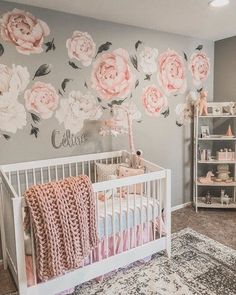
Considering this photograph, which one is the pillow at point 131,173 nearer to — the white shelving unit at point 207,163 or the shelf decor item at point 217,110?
the white shelving unit at point 207,163

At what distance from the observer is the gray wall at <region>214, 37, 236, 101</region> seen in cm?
348

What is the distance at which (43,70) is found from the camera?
2.50 meters

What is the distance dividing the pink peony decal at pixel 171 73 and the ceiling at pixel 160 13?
29cm

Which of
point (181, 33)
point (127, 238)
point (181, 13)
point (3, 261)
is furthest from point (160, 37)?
point (3, 261)

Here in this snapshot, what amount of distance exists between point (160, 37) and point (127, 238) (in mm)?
2294

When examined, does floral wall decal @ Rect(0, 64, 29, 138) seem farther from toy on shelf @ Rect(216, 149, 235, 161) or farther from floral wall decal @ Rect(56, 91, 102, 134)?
toy on shelf @ Rect(216, 149, 235, 161)

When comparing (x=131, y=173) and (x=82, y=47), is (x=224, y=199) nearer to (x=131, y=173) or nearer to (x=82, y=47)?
(x=131, y=173)

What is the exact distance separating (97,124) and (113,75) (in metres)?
0.56

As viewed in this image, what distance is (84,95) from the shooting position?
2766 mm

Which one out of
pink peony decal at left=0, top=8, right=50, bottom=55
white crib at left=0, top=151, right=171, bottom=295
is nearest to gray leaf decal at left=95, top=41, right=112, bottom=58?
pink peony decal at left=0, top=8, right=50, bottom=55

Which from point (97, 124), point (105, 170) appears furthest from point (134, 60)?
point (105, 170)

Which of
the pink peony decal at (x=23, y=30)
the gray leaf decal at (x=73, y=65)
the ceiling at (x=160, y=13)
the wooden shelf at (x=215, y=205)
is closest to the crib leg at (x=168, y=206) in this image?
the wooden shelf at (x=215, y=205)

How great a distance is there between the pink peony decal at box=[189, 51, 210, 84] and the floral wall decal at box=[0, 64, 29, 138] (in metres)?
2.11

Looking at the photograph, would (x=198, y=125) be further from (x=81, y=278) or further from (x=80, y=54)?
(x=81, y=278)
